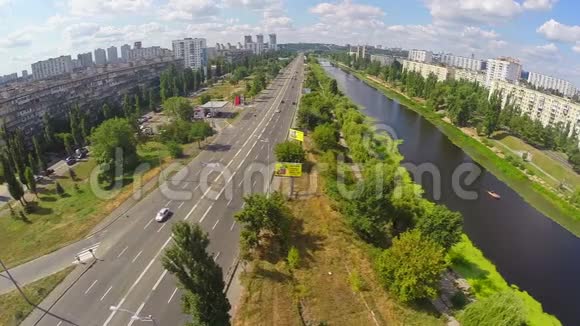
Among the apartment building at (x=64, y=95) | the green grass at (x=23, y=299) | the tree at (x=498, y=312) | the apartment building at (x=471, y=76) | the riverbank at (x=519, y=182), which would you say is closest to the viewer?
the tree at (x=498, y=312)

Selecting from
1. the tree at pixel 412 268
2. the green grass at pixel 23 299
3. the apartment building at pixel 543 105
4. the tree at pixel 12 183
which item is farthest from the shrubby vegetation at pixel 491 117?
the tree at pixel 12 183

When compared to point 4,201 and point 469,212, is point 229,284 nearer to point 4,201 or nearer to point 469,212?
point 469,212

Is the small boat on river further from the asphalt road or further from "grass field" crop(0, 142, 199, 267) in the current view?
"grass field" crop(0, 142, 199, 267)

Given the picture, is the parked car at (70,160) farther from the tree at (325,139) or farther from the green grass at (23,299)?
the tree at (325,139)

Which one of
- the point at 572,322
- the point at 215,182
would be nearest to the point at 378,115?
the point at 215,182

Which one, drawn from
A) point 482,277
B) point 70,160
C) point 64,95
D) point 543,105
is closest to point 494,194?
point 482,277
